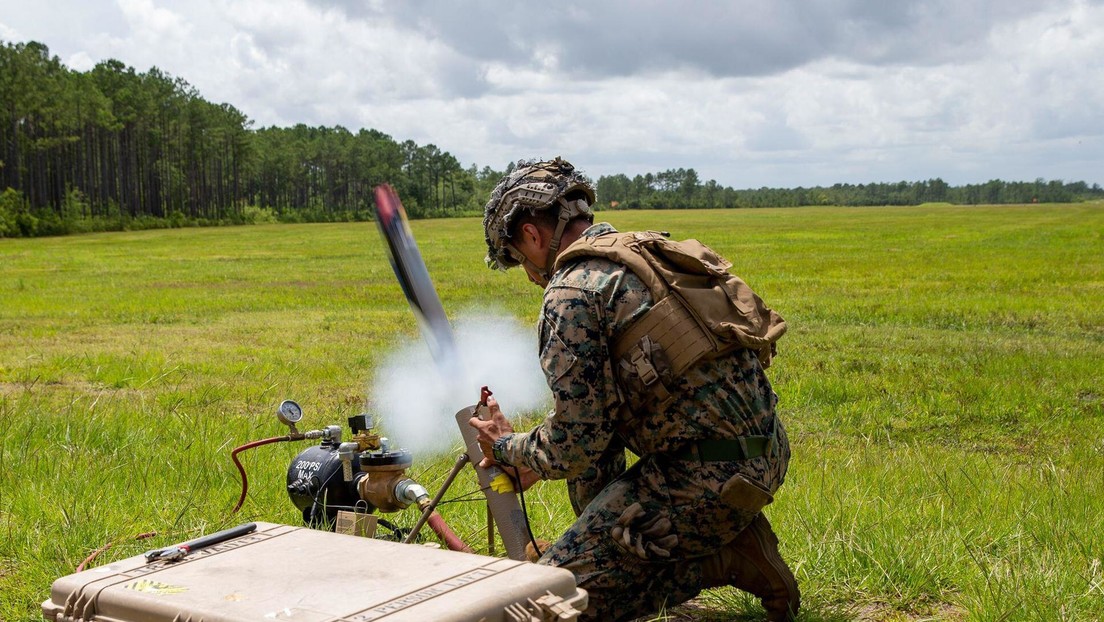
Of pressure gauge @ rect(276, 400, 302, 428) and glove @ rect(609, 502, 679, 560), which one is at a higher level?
pressure gauge @ rect(276, 400, 302, 428)

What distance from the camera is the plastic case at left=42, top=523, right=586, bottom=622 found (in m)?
2.84

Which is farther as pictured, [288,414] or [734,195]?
[734,195]

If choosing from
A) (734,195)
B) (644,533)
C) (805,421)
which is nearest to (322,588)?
(644,533)

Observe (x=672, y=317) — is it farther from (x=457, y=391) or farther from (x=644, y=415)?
(x=457, y=391)

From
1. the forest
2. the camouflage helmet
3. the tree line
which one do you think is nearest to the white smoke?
the camouflage helmet

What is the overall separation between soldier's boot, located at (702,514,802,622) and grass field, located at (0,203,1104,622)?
14 cm

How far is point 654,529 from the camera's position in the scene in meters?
3.88

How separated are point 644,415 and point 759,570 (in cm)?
74

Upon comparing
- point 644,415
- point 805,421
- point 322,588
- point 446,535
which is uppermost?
point 644,415

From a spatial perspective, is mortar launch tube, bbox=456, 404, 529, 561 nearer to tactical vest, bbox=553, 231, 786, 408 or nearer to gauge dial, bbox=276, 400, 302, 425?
tactical vest, bbox=553, 231, 786, 408

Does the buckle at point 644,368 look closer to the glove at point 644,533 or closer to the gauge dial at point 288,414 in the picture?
the glove at point 644,533

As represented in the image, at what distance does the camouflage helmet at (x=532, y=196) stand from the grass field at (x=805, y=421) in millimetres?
1603

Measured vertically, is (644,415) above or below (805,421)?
above

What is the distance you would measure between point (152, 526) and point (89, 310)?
54.8 ft
